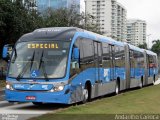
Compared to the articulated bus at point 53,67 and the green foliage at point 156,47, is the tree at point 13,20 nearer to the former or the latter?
the articulated bus at point 53,67

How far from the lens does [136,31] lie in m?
167

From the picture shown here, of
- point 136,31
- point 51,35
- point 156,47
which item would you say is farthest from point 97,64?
point 136,31

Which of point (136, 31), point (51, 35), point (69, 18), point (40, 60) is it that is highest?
point (136, 31)

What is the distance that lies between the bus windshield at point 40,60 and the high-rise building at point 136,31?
146962 millimetres

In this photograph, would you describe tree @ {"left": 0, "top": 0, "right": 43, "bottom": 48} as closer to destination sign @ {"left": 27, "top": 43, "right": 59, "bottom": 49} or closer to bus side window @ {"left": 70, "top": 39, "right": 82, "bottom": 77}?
bus side window @ {"left": 70, "top": 39, "right": 82, "bottom": 77}

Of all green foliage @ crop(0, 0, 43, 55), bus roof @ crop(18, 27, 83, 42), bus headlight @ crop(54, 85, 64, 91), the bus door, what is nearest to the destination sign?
bus roof @ crop(18, 27, 83, 42)

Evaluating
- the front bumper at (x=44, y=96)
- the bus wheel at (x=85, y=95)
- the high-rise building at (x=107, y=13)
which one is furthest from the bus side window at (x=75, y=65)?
the high-rise building at (x=107, y=13)

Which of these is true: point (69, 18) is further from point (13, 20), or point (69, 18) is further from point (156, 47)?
point (156, 47)

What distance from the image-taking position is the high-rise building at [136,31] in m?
166

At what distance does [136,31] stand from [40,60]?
15053 cm

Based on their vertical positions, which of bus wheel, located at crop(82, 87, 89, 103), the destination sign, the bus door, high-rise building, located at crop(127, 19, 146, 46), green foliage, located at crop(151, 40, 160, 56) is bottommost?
bus wheel, located at crop(82, 87, 89, 103)

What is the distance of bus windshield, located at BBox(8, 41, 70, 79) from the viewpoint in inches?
714

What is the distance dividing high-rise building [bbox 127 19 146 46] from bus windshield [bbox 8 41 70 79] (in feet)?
482

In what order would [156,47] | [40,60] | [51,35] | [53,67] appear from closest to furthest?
[53,67] < [40,60] < [51,35] < [156,47]
